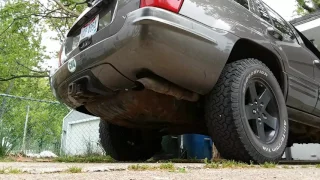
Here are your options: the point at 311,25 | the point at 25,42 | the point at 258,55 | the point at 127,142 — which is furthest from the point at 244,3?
the point at 25,42

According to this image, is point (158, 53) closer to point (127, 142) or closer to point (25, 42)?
point (127, 142)

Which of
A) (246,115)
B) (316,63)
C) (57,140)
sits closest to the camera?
(246,115)

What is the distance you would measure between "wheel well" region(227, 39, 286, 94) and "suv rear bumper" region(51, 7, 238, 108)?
0.96ft

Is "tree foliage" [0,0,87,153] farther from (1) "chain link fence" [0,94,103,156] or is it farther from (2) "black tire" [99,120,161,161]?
(2) "black tire" [99,120,161,161]

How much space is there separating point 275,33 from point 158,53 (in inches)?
59.0

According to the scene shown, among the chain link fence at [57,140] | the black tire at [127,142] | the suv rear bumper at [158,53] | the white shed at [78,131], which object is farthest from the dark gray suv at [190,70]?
the white shed at [78,131]

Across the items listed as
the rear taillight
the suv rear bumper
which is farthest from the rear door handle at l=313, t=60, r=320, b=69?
the rear taillight

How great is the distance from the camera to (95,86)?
2988 mm

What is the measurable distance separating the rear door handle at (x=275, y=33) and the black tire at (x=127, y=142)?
Answer: 183 centimetres

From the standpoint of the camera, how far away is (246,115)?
9.52 feet

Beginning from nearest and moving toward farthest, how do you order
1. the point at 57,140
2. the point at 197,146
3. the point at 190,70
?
the point at 190,70 → the point at 197,146 → the point at 57,140

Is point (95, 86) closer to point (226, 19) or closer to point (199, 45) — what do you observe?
point (199, 45)

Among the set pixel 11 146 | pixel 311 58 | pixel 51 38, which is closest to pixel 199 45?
pixel 311 58

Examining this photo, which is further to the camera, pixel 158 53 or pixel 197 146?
pixel 197 146
